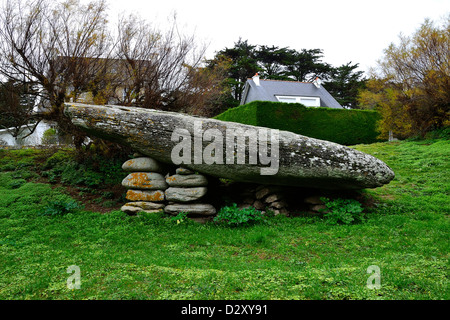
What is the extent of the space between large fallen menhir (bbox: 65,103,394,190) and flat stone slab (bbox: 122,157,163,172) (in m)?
0.43

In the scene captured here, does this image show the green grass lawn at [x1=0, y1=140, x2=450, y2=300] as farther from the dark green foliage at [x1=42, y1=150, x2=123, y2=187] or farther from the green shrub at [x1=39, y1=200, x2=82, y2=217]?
the dark green foliage at [x1=42, y1=150, x2=123, y2=187]

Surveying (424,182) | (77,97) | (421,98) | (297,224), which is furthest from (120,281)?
(421,98)

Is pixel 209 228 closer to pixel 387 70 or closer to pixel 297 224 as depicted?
pixel 297 224

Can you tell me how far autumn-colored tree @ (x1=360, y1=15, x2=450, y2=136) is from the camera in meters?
15.8

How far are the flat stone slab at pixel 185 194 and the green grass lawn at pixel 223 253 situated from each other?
0.73m

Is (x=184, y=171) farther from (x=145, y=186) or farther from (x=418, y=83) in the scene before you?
(x=418, y=83)

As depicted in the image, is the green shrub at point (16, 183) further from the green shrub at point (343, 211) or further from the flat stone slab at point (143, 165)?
the green shrub at point (343, 211)

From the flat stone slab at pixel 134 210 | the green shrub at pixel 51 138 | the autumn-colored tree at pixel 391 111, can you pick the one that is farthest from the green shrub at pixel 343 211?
the autumn-colored tree at pixel 391 111

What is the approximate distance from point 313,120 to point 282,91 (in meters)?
11.2

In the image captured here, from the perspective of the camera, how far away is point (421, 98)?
16219 millimetres

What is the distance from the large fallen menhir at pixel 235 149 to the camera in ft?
23.0

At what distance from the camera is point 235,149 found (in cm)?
722

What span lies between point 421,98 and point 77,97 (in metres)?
17.6

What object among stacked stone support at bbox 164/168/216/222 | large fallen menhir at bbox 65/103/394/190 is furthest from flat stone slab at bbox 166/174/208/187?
large fallen menhir at bbox 65/103/394/190
